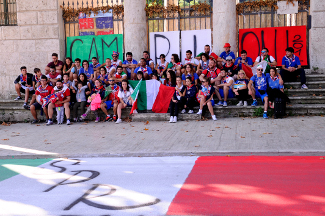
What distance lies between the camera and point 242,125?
9680 mm

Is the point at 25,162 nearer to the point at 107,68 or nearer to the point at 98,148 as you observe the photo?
the point at 98,148

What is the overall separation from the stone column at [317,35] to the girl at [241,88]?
3.79 meters

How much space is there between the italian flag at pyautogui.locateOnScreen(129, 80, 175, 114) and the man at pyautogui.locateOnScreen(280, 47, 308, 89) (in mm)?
4245

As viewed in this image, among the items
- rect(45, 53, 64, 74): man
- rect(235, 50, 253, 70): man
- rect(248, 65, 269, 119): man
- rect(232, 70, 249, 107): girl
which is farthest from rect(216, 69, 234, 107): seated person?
rect(45, 53, 64, 74): man

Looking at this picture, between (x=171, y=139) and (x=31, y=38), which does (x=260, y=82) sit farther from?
(x=31, y=38)

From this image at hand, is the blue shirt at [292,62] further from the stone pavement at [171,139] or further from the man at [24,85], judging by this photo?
the man at [24,85]

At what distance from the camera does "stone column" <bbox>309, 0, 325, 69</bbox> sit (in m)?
13.2

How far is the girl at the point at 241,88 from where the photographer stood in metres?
11.4

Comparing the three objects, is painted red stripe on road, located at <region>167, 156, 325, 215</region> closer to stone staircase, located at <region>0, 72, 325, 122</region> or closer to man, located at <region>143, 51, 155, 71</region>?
stone staircase, located at <region>0, 72, 325, 122</region>

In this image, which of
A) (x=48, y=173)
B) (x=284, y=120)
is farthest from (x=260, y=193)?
(x=284, y=120)

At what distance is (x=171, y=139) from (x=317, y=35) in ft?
28.1

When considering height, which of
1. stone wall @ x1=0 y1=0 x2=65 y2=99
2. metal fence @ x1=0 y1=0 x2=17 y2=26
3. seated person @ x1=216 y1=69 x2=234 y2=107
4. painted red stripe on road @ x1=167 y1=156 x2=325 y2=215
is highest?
metal fence @ x1=0 y1=0 x2=17 y2=26

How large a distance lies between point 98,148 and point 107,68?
5865mm

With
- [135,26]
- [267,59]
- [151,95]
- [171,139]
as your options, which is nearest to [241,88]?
[267,59]
